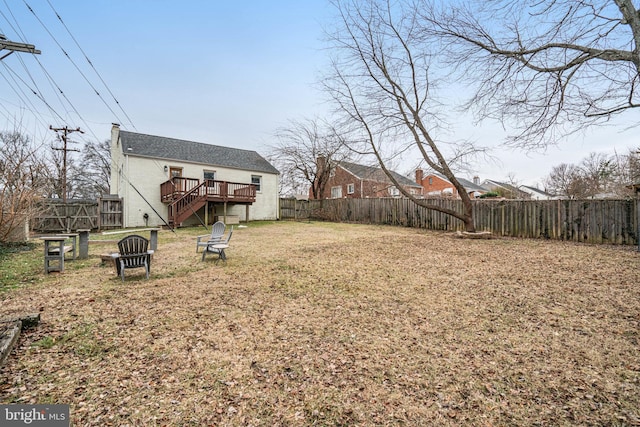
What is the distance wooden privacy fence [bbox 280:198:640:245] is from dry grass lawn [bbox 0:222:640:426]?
5.71m

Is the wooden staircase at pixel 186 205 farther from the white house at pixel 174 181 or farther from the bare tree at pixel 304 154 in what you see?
the bare tree at pixel 304 154

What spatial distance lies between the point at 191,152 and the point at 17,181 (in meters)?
11.9

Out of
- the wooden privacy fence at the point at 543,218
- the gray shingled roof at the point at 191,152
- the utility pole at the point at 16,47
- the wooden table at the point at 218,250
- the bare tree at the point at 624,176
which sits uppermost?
the gray shingled roof at the point at 191,152

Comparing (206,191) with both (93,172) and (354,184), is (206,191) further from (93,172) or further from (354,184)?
(93,172)

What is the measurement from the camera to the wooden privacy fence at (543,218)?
955cm

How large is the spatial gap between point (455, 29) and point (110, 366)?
8.85 metres

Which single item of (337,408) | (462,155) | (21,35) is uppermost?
(21,35)

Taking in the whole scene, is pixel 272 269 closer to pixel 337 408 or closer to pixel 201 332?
pixel 201 332

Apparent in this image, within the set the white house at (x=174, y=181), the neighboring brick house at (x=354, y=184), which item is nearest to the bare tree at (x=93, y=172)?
the white house at (x=174, y=181)

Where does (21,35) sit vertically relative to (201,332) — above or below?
above

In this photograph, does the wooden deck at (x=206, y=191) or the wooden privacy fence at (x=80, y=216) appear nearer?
the wooden privacy fence at (x=80, y=216)

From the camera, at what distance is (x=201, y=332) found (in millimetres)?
3336

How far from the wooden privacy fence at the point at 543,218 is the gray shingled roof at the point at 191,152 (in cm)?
1182

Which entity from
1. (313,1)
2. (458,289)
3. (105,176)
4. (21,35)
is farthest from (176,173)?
(105,176)
